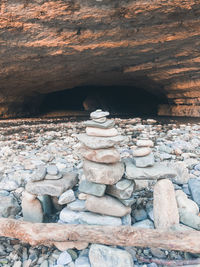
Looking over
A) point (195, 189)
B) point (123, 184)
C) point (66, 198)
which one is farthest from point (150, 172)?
point (66, 198)

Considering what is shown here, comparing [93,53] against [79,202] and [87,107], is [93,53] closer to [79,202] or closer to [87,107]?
[79,202]

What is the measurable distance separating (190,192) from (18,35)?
585cm

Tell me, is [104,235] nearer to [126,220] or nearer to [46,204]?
[126,220]

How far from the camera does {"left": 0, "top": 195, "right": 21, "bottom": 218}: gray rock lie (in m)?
2.02

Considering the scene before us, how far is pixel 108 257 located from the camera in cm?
146

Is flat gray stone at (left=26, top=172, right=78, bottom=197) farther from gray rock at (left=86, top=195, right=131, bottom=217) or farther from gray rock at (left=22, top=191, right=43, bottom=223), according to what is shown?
gray rock at (left=86, top=195, right=131, bottom=217)

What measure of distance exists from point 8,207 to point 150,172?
5.24 ft

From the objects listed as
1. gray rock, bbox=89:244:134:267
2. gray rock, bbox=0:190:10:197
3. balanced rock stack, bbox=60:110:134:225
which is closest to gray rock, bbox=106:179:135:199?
balanced rock stack, bbox=60:110:134:225

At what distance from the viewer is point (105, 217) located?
5.90 feet

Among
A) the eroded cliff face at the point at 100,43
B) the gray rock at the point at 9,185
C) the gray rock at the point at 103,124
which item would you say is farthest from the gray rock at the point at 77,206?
the eroded cliff face at the point at 100,43

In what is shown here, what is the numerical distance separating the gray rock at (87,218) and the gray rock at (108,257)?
24 cm

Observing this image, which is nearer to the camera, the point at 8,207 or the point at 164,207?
the point at 164,207

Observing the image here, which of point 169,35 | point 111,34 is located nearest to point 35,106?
point 111,34

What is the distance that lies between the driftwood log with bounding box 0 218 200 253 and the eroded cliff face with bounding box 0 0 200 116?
15.2 feet
